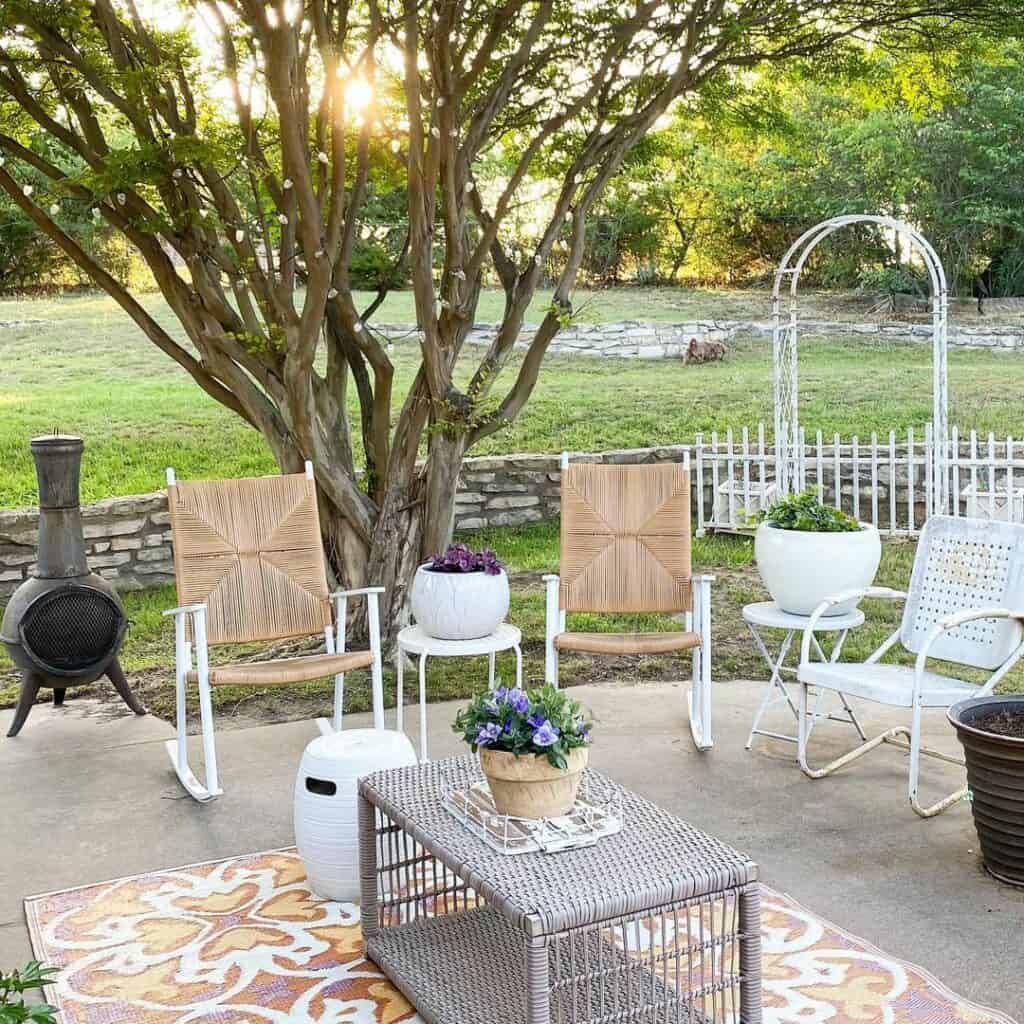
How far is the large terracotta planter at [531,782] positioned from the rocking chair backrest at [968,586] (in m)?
1.72

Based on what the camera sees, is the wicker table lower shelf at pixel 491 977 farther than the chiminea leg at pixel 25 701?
No

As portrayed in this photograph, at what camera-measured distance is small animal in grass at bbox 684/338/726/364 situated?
516 inches

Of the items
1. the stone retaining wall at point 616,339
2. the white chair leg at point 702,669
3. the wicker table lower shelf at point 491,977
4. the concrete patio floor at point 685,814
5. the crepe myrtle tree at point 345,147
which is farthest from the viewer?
the stone retaining wall at point 616,339

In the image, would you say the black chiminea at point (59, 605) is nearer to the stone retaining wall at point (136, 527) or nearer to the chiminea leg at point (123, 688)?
the chiminea leg at point (123, 688)

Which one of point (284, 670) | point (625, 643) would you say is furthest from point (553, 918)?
point (625, 643)

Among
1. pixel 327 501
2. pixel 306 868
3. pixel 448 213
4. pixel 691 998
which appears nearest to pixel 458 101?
pixel 448 213

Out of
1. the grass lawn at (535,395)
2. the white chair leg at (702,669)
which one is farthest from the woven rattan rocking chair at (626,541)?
the grass lawn at (535,395)

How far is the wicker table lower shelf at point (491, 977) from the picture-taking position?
2.46m

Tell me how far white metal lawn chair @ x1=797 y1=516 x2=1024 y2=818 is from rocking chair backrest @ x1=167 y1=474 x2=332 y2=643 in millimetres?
1828

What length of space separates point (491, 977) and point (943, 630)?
1.76 meters

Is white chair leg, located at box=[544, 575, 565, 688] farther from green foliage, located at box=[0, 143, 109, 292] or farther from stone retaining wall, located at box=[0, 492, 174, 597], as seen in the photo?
green foliage, located at box=[0, 143, 109, 292]

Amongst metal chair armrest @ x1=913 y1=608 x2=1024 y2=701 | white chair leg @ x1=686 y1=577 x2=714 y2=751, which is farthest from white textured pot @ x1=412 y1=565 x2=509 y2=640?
metal chair armrest @ x1=913 y1=608 x2=1024 y2=701

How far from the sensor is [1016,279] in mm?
14945

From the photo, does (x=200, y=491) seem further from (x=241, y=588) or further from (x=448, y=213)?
(x=448, y=213)
